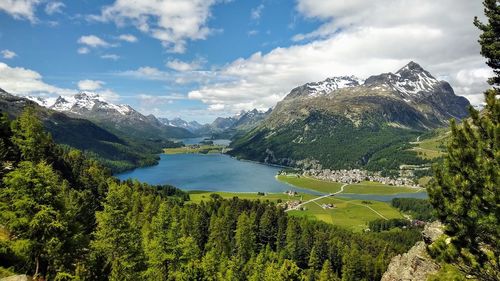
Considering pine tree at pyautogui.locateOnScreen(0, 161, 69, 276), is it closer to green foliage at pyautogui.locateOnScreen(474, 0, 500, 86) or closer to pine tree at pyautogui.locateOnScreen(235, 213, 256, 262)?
green foliage at pyautogui.locateOnScreen(474, 0, 500, 86)

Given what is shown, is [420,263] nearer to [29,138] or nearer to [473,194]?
[473,194]

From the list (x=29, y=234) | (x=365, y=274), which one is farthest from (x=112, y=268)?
(x=365, y=274)

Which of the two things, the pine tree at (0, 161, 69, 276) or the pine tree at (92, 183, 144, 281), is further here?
the pine tree at (92, 183, 144, 281)

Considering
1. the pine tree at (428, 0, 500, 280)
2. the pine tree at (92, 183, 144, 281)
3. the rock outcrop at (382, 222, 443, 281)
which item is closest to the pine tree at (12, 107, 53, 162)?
the pine tree at (92, 183, 144, 281)

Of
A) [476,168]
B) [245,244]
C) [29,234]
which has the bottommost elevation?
[245,244]

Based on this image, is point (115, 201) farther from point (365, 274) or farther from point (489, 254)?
point (365, 274)

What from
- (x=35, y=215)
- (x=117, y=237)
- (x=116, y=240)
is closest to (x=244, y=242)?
(x=116, y=240)

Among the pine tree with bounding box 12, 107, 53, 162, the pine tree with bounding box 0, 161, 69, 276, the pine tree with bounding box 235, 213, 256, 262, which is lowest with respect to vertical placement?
the pine tree with bounding box 235, 213, 256, 262
